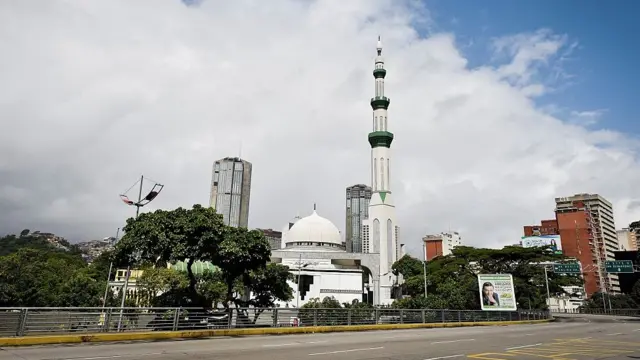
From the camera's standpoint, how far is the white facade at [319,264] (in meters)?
74.2

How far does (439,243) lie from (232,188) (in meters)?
79.5

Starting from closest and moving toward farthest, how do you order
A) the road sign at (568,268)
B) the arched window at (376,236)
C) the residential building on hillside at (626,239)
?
the road sign at (568,268) < the arched window at (376,236) < the residential building on hillside at (626,239)

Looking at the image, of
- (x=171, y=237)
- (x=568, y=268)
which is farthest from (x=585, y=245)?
(x=171, y=237)

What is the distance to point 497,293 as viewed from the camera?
33.2 m

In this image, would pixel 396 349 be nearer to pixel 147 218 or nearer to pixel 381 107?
pixel 147 218

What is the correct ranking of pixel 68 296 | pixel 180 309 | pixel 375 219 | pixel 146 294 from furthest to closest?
pixel 375 219 → pixel 146 294 → pixel 68 296 → pixel 180 309

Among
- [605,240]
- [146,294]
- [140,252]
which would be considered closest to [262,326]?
[140,252]

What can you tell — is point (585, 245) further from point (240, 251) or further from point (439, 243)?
point (240, 251)

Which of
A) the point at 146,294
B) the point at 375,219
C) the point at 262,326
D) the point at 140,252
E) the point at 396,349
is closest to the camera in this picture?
the point at 396,349

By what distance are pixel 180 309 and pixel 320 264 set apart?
62.6 meters

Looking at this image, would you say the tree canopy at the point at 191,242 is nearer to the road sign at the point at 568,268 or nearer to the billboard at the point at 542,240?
the road sign at the point at 568,268

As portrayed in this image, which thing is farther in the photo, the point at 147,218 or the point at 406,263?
the point at 406,263

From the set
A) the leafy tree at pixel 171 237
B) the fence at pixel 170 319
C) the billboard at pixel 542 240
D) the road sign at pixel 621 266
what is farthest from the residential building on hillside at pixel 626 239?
the leafy tree at pixel 171 237

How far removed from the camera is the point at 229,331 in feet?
56.6
